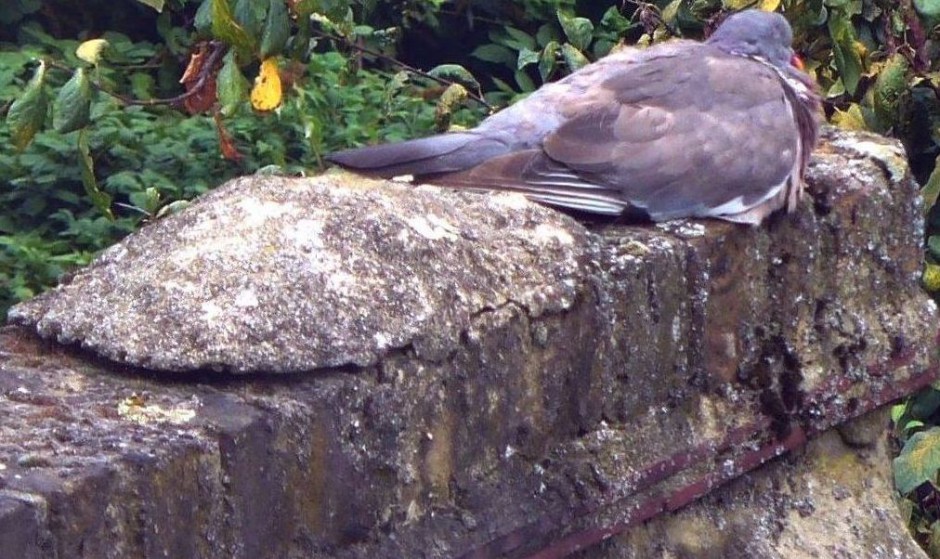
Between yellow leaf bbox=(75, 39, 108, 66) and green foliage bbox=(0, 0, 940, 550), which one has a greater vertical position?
yellow leaf bbox=(75, 39, 108, 66)

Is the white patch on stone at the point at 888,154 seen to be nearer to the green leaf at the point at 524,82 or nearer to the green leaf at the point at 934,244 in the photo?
the green leaf at the point at 934,244

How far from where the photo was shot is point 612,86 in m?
Result: 3.29

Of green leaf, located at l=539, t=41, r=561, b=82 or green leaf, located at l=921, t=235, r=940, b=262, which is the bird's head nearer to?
green leaf, located at l=539, t=41, r=561, b=82

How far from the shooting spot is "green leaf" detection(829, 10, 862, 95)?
14.7 feet

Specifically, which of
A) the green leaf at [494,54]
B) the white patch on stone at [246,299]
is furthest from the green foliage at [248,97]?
the white patch on stone at [246,299]

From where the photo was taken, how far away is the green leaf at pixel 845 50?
449 cm

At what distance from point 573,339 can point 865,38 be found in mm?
3157

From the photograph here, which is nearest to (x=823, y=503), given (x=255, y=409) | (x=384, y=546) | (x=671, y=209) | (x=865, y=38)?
(x=671, y=209)

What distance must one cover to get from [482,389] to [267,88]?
1.84 m

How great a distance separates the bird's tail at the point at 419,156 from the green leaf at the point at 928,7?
73.5 inches

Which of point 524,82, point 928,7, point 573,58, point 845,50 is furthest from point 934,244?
point 524,82

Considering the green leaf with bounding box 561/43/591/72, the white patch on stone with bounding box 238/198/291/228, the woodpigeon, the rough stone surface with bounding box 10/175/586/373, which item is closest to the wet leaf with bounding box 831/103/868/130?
the green leaf with bounding box 561/43/591/72

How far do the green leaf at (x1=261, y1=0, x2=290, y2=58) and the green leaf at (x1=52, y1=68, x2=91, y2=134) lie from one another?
0.45 metres

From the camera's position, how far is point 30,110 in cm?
344
